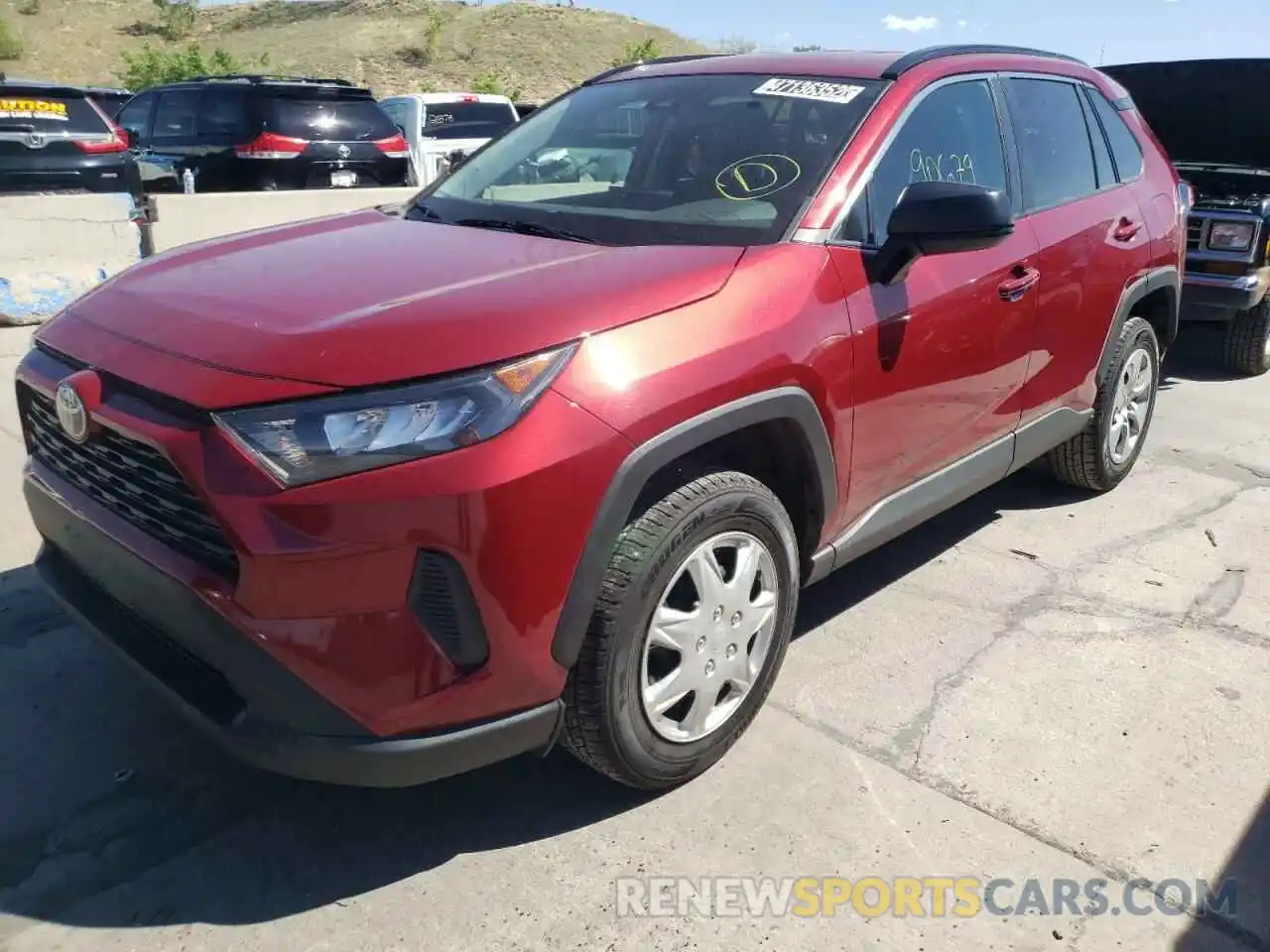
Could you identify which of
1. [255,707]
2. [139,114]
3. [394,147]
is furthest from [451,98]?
[255,707]

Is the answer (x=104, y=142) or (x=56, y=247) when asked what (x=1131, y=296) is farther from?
(x=104, y=142)

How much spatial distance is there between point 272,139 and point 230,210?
3770 mm

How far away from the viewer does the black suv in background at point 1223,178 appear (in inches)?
258

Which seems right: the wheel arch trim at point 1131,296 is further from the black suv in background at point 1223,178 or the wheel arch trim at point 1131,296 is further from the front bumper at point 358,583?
the front bumper at point 358,583

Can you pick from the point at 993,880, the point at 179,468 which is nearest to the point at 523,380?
the point at 179,468

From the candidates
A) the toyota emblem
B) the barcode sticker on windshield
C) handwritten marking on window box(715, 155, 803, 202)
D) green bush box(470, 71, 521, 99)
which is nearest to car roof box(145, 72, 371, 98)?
the barcode sticker on windshield

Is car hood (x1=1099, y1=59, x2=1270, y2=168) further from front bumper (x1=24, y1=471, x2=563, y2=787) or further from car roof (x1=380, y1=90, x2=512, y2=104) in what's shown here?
car roof (x1=380, y1=90, x2=512, y2=104)

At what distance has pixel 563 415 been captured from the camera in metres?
2.14

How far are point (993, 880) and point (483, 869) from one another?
1.18m

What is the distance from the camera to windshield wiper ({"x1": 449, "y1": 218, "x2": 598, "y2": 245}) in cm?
289

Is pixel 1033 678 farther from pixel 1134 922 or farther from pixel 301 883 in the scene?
pixel 301 883

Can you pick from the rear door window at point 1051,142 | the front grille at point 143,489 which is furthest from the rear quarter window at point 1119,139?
the front grille at point 143,489

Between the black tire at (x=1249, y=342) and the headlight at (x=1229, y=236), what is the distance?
55cm

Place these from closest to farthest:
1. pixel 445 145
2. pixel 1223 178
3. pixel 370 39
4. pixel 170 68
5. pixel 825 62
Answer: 1. pixel 825 62
2. pixel 1223 178
3. pixel 445 145
4. pixel 170 68
5. pixel 370 39
